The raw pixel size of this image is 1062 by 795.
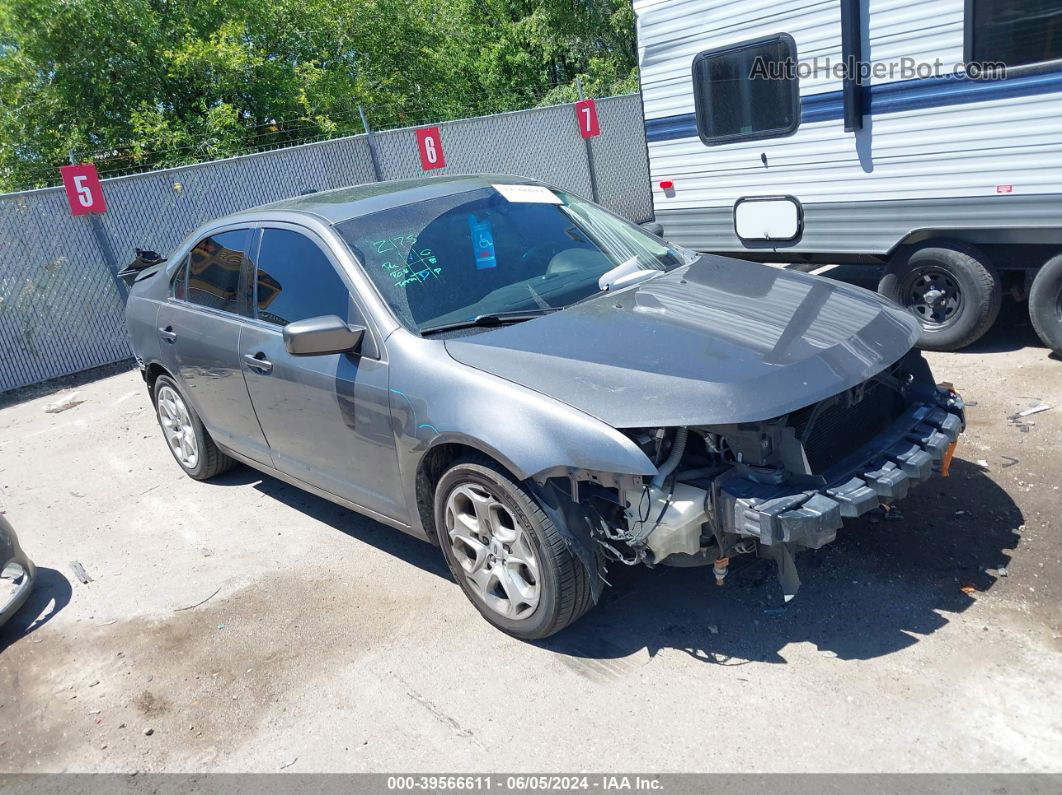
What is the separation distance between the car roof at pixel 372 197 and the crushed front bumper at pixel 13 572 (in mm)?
2158

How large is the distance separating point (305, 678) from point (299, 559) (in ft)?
3.84

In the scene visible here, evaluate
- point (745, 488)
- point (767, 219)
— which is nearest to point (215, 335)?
point (745, 488)

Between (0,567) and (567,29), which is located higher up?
(567,29)

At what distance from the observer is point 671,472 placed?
316cm

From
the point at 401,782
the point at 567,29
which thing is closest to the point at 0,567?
the point at 401,782

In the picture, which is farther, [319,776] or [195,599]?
[195,599]

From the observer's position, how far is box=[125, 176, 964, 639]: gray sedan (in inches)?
124

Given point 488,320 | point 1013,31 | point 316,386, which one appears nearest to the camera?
point 488,320

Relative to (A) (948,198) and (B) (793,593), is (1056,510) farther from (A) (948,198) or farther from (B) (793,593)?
(A) (948,198)

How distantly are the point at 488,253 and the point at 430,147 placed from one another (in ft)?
29.9

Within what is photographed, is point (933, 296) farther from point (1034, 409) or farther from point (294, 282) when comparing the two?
point (294, 282)

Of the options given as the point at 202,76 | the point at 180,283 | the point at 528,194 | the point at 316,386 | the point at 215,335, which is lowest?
the point at 316,386

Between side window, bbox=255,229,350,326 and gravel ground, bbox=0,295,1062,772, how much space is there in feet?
4.55

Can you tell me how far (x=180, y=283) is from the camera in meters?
5.54
